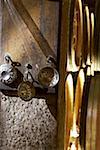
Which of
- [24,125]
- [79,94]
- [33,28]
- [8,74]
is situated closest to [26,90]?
[8,74]

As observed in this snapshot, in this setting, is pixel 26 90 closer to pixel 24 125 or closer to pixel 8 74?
pixel 8 74

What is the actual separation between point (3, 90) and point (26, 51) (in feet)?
1.52

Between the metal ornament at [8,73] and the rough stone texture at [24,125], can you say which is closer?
the metal ornament at [8,73]

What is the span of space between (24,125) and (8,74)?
58cm

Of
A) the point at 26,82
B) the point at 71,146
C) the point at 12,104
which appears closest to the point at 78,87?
the point at 71,146

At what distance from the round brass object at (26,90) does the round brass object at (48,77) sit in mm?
116

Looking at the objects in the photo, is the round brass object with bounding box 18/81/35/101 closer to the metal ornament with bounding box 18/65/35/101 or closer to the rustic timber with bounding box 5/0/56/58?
the metal ornament with bounding box 18/65/35/101

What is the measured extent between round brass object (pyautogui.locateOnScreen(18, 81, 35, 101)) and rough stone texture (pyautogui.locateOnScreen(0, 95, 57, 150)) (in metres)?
0.20

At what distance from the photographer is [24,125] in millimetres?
3773

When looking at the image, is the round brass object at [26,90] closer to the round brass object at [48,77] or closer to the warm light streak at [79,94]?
the round brass object at [48,77]

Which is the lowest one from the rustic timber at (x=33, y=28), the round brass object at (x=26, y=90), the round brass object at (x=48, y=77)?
the round brass object at (x=26, y=90)

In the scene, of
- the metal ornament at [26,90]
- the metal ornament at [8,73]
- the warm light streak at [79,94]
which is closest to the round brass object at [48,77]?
the metal ornament at [26,90]

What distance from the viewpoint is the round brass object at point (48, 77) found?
3533mm

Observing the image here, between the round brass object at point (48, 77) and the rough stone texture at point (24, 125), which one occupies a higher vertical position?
the round brass object at point (48, 77)
